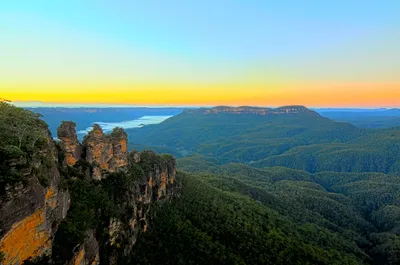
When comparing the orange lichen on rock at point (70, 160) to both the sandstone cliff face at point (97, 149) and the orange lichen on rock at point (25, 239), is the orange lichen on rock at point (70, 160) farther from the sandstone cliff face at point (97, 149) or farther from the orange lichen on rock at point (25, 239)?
the orange lichen on rock at point (25, 239)

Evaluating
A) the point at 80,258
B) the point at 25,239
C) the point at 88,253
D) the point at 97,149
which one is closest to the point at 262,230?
the point at 97,149

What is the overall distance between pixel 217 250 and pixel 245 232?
8.74 m

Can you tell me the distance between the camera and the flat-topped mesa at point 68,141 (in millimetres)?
28312

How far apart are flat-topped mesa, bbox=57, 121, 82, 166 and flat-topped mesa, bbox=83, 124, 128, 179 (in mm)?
2648

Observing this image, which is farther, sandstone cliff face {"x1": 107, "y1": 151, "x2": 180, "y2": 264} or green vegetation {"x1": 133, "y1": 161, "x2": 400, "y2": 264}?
green vegetation {"x1": 133, "y1": 161, "x2": 400, "y2": 264}

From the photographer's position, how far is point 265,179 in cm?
12900

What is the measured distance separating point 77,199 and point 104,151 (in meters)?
9.84

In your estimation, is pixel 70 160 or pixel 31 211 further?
pixel 70 160

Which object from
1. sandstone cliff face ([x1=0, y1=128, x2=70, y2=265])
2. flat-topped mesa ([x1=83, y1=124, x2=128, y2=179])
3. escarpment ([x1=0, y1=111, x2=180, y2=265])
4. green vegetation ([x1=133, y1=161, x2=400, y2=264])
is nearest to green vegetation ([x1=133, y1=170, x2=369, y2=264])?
green vegetation ([x1=133, y1=161, x2=400, y2=264])

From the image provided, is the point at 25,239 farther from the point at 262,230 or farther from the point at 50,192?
the point at 262,230

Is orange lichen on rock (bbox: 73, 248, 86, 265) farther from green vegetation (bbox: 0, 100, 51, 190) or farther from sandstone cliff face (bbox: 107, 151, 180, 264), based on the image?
green vegetation (bbox: 0, 100, 51, 190)

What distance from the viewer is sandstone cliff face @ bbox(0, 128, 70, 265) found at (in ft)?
48.0

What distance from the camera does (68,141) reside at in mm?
28781

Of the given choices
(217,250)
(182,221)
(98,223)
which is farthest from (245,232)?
(98,223)
